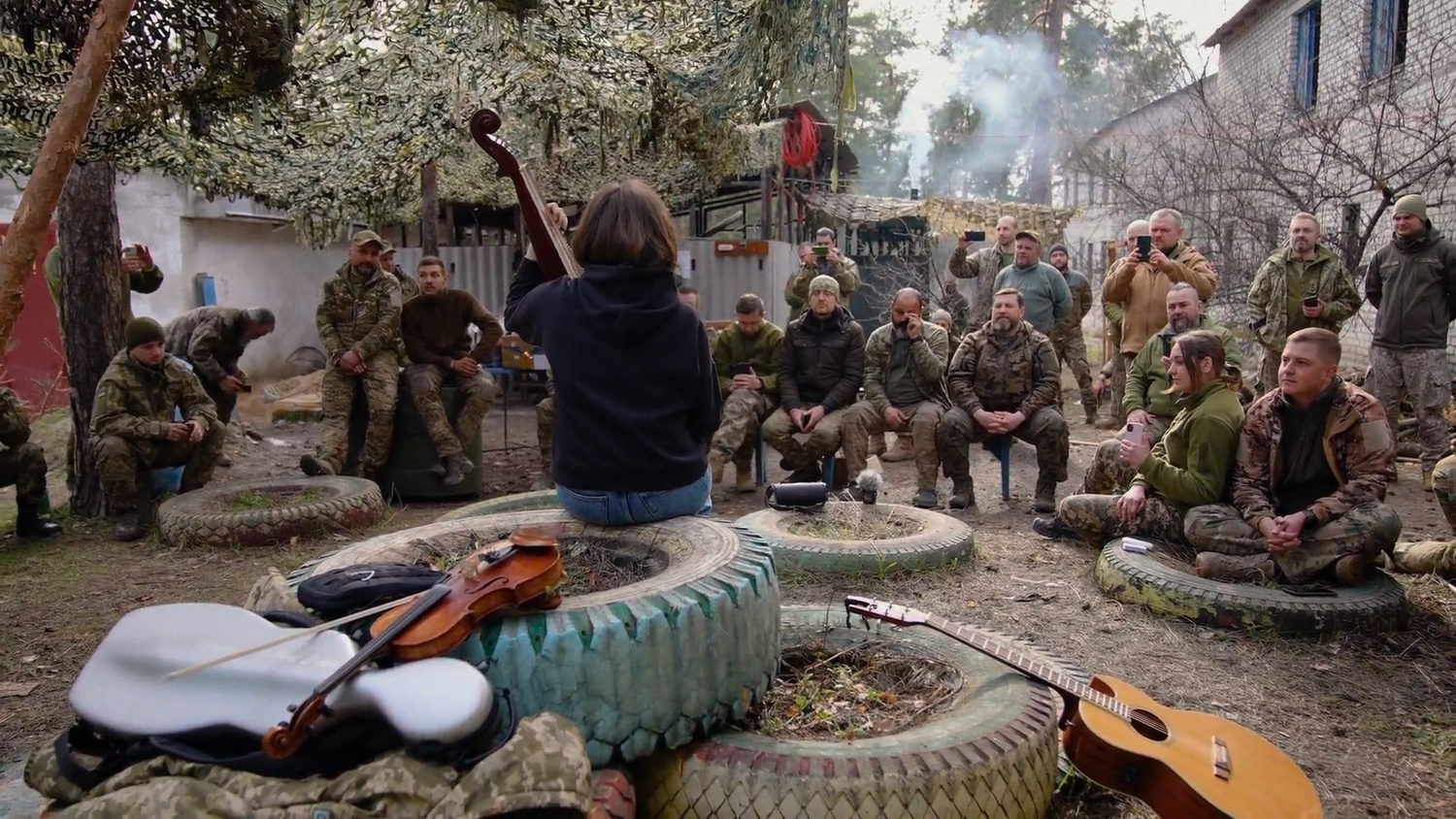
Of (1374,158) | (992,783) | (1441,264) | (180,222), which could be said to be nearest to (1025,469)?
(1441,264)

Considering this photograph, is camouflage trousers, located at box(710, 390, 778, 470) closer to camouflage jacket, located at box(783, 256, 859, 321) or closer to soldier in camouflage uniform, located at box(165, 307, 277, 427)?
camouflage jacket, located at box(783, 256, 859, 321)

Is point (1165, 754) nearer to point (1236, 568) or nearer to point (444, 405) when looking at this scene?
point (1236, 568)

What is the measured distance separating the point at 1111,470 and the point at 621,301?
12.6 ft

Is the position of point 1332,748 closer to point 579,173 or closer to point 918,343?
point 918,343

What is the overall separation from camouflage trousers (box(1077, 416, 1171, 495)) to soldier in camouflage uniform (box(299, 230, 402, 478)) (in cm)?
485

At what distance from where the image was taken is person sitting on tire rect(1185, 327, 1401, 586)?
13.2ft

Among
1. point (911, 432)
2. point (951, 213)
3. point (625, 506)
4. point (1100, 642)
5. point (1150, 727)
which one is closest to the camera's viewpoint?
point (1150, 727)

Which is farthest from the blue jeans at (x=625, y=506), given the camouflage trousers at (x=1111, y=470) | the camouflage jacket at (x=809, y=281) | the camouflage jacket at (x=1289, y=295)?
the camouflage jacket at (x=809, y=281)

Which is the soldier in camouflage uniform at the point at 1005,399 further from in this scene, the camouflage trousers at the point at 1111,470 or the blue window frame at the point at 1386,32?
the blue window frame at the point at 1386,32

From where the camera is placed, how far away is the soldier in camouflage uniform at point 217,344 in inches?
303

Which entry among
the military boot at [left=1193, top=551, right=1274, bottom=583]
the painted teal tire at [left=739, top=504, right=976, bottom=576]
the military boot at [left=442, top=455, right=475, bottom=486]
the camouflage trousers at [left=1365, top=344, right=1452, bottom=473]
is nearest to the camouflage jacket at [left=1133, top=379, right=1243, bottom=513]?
the military boot at [left=1193, top=551, right=1274, bottom=583]

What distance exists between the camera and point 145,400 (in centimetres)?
634

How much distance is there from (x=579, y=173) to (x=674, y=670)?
955cm

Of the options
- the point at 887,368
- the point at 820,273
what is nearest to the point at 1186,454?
the point at 887,368
